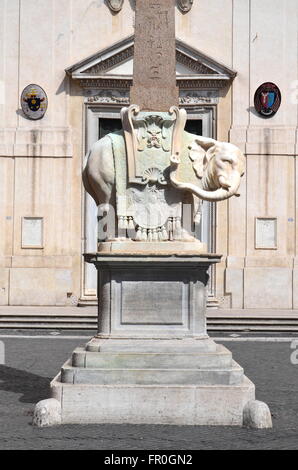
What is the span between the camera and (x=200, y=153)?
8.19 meters

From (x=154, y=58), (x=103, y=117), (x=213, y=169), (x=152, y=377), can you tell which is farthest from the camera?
(x=103, y=117)

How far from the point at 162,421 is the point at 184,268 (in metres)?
1.38

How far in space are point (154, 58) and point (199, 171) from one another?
1.18 metres

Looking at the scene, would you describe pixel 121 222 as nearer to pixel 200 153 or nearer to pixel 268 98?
pixel 200 153

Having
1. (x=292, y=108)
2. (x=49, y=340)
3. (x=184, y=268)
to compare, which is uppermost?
(x=292, y=108)

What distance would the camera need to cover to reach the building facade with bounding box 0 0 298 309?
1900cm

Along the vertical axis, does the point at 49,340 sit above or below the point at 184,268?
below

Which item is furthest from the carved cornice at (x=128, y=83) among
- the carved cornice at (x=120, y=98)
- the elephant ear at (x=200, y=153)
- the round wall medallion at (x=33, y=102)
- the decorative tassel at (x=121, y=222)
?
the decorative tassel at (x=121, y=222)

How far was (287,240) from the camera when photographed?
19.1 metres

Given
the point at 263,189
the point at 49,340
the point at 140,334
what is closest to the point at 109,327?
the point at 140,334

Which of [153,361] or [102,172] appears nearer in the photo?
[153,361]

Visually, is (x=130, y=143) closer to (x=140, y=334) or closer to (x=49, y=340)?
(x=140, y=334)

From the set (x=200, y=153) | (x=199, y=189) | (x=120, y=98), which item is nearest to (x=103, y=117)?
(x=120, y=98)

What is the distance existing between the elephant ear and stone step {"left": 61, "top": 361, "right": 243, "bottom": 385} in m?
1.87
